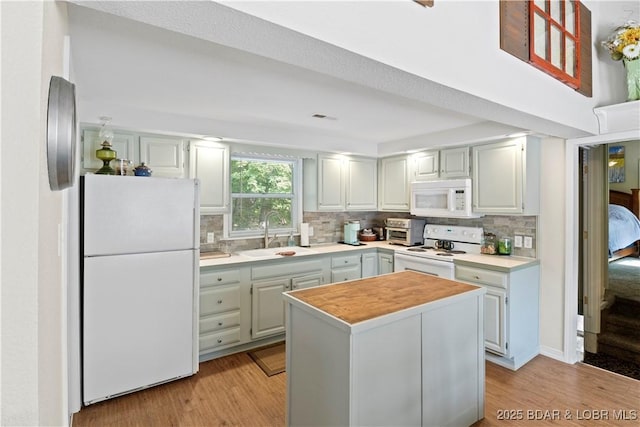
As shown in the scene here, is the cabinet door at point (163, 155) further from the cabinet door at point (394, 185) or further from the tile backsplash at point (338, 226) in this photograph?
the cabinet door at point (394, 185)

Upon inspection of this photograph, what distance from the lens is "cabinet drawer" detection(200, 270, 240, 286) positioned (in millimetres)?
3018

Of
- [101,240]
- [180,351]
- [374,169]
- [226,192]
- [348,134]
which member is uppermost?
[348,134]

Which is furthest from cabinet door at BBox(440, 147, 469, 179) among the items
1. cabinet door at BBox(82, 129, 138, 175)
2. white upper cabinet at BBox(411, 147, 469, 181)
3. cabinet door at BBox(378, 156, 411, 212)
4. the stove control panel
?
cabinet door at BBox(82, 129, 138, 175)

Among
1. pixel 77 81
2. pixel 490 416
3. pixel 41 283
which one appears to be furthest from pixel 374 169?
pixel 41 283

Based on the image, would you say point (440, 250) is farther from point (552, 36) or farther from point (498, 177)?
point (552, 36)

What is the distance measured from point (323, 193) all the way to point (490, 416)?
276cm

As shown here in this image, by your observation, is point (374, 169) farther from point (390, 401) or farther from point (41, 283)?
point (41, 283)

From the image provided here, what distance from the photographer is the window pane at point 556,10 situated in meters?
2.34

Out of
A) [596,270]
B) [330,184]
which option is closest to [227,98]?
[330,184]

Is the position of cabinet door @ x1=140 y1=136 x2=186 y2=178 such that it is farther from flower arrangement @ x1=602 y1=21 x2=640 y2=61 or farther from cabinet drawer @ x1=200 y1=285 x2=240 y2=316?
flower arrangement @ x1=602 y1=21 x2=640 y2=61

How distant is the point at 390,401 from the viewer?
1.71m

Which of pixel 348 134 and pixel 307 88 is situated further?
pixel 348 134

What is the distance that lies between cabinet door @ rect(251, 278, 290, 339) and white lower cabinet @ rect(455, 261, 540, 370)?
1.89m

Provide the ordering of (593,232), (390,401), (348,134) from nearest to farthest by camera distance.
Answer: (390,401), (593,232), (348,134)
